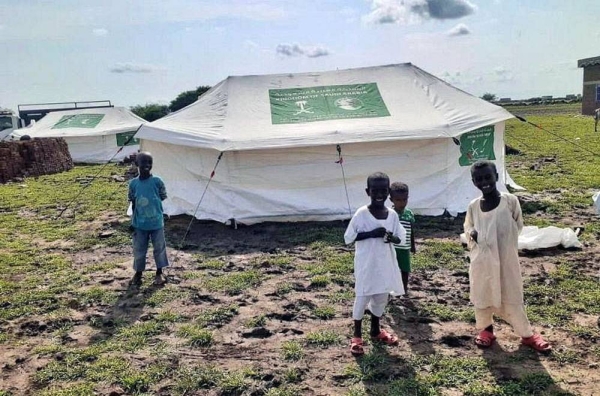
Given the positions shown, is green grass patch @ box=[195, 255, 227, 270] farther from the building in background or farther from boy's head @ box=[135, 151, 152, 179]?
the building in background

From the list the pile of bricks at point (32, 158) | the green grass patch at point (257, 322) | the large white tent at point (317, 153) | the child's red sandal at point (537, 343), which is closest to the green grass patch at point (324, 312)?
the green grass patch at point (257, 322)

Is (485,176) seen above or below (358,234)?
above

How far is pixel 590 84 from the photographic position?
29922mm

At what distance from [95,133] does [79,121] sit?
2177mm

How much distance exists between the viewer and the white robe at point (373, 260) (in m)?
3.54

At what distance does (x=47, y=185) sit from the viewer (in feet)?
45.8

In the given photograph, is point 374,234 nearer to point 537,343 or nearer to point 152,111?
point 537,343

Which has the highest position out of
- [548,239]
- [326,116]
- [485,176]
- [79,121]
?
[79,121]

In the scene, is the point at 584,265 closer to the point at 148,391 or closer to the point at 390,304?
the point at 390,304

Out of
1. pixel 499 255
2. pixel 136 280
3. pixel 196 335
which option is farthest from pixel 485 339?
pixel 136 280

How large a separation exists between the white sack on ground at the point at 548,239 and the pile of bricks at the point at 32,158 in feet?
46.6

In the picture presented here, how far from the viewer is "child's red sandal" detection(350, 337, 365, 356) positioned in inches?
143

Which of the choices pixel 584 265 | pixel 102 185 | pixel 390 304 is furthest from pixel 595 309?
pixel 102 185

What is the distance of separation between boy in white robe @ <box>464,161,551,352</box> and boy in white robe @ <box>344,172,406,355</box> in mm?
544
